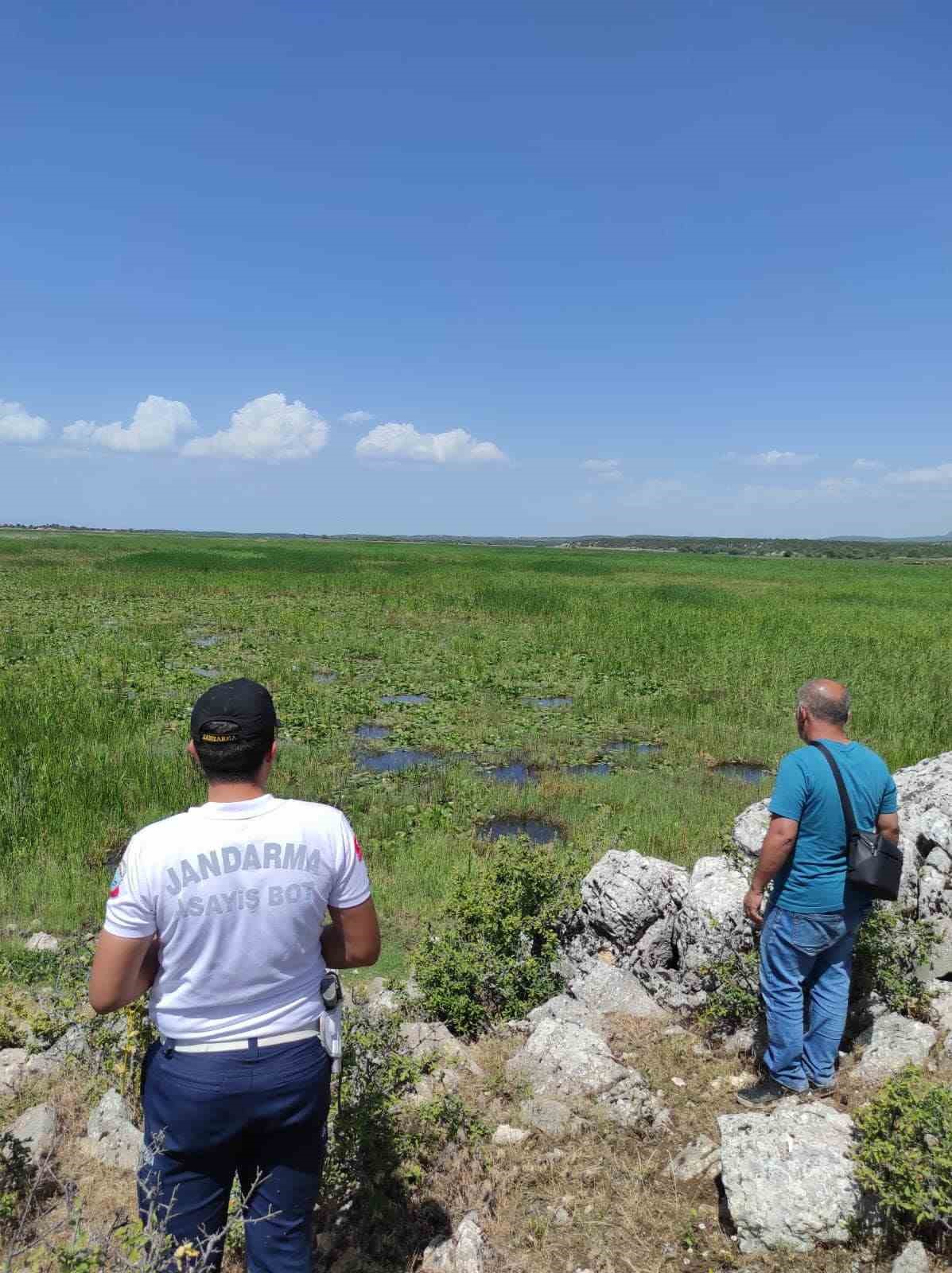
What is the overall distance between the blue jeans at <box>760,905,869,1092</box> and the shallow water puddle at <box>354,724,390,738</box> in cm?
942

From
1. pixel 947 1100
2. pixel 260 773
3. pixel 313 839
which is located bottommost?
pixel 947 1100

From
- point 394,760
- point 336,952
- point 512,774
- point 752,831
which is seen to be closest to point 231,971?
point 336,952

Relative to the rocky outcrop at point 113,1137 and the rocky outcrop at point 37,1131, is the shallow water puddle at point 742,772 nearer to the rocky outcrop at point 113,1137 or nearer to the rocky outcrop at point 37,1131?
the rocky outcrop at point 113,1137

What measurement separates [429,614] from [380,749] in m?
15.1

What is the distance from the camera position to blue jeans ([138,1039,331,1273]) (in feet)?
7.20

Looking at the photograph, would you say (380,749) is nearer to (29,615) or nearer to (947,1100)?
(947,1100)

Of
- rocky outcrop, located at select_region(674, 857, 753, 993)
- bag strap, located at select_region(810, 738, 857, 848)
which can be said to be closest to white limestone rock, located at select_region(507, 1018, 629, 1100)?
rocky outcrop, located at select_region(674, 857, 753, 993)

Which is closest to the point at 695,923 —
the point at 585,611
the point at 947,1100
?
the point at 947,1100

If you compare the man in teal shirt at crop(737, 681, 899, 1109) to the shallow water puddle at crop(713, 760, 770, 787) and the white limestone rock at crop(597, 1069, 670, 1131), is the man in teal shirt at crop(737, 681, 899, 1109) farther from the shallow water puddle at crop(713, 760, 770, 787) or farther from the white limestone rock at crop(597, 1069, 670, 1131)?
the shallow water puddle at crop(713, 760, 770, 787)

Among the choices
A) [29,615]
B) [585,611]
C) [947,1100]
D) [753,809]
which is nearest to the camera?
[947,1100]

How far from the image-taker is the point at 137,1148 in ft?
11.6

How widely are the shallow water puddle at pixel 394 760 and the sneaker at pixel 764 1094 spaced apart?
24.2 ft

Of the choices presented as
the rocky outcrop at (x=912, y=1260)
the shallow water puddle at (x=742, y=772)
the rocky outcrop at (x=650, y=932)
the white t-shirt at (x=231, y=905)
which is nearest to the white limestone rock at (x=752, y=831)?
the rocky outcrop at (x=650, y=932)

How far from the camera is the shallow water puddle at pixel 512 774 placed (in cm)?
1089
